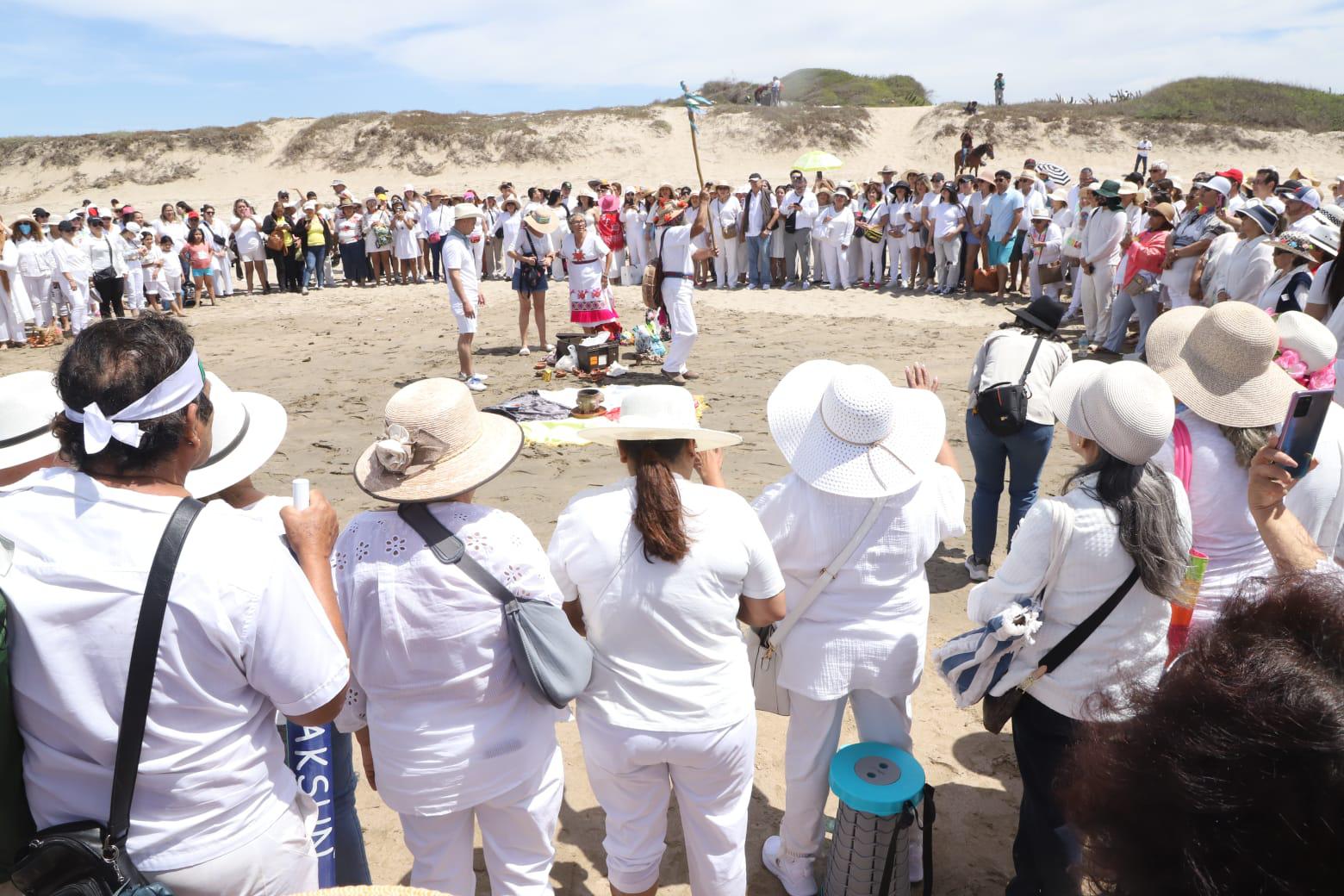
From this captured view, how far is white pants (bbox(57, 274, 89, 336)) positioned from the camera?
1355 centimetres

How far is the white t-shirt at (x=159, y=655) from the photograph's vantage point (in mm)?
1593

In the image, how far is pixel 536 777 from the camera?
2.29 meters

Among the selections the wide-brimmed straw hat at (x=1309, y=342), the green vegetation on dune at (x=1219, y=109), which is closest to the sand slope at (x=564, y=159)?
the green vegetation on dune at (x=1219, y=109)

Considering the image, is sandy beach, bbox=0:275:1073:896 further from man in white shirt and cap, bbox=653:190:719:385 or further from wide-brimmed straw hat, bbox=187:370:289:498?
wide-brimmed straw hat, bbox=187:370:289:498

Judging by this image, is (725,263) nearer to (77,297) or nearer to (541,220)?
(541,220)

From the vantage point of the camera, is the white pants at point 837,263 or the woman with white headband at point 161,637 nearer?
the woman with white headband at point 161,637

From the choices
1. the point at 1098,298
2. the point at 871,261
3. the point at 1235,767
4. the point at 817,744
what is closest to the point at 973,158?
the point at 871,261

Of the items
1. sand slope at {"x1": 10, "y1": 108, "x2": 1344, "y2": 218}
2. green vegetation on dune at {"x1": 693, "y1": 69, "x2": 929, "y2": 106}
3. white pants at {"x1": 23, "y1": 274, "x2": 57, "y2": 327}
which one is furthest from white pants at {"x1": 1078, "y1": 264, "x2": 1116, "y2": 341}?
green vegetation on dune at {"x1": 693, "y1": 69, "x2": 929, "y2": 106}

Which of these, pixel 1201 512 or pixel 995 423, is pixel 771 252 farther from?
pixel 1201 512

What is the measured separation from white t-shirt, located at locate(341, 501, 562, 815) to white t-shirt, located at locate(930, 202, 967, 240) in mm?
13812

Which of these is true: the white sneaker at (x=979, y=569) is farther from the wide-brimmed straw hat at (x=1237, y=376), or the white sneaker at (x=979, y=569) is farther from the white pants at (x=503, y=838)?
the white pants at (x=503, y=838)

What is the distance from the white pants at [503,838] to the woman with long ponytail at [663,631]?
19 centimetres

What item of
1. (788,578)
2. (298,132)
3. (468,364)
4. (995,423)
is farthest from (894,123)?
(788,578)

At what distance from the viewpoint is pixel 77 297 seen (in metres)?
13.6
